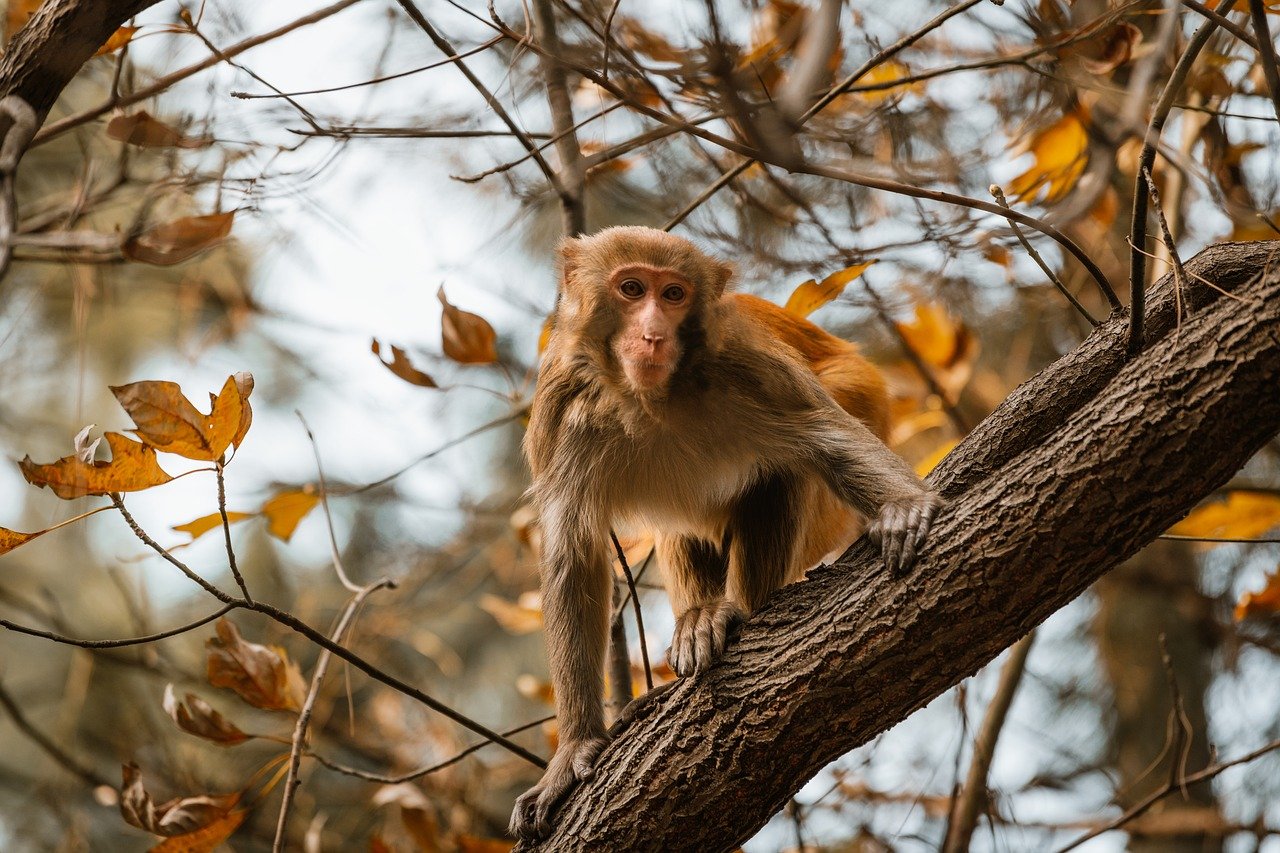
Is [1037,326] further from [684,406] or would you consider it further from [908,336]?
[684,406]

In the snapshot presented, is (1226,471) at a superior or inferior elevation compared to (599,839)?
superior

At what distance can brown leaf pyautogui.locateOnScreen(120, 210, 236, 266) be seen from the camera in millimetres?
4113

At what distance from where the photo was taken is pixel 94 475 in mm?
3186

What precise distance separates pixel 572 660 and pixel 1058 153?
3.10 m

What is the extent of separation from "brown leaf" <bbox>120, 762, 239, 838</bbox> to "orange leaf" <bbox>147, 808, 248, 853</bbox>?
2cm

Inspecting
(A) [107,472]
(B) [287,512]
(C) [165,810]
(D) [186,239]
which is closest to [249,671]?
(C) [165,810]

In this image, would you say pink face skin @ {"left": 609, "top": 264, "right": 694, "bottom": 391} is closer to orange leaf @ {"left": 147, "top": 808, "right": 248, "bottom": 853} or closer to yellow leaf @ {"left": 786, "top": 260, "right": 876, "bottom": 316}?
yellow leaf @ {"left": 786, "top": 260, "right": 876, "bottom": 316}

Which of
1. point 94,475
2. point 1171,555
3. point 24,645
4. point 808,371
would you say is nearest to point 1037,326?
point 1171,555

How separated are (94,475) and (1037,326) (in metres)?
7.56

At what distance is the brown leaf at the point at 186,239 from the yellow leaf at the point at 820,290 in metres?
2.26

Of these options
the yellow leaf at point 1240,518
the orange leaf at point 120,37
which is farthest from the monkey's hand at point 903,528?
the orange leaf at point 120,37

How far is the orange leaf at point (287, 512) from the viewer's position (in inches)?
198

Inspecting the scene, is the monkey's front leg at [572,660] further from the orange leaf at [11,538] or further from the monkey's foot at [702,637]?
the orange leaf at [11,538]

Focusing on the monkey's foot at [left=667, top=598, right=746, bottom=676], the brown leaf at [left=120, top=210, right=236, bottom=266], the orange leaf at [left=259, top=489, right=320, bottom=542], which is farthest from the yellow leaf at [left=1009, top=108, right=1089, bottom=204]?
the orange leaf at [left=259, top=489, right=320, bottom=542]
